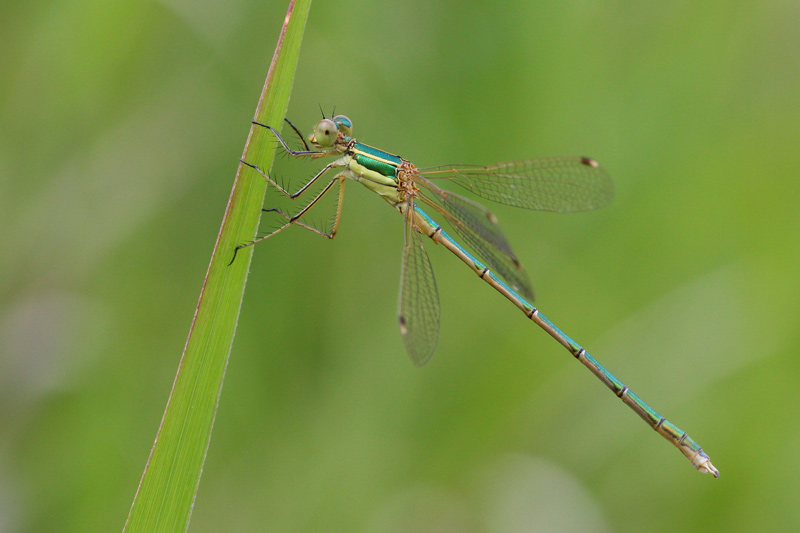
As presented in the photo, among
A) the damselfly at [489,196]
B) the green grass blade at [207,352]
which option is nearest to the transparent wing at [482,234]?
the damselfly at [489,196]

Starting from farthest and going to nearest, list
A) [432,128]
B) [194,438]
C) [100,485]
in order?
[432,128]
[100,485]
[194,438]

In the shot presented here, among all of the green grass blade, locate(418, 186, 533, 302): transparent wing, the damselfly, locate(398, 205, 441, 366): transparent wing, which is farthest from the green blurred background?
the green grass blade

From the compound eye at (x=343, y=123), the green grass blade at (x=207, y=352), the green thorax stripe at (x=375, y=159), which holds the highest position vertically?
the compound eye at (x=343, y=123)

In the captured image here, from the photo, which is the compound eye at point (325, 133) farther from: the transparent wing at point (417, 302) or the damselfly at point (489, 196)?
the transparent wing at point (417, 302)

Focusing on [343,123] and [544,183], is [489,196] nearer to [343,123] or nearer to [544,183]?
[544,183]

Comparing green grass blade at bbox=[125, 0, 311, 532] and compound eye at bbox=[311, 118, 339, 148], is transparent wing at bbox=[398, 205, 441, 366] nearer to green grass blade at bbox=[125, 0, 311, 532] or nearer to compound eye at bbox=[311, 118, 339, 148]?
compound eye at bbox=[311, 118, 339, 148]

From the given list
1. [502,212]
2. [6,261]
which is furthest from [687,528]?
[6,261]

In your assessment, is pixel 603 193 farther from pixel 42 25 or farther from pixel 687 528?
pixel 42 25
